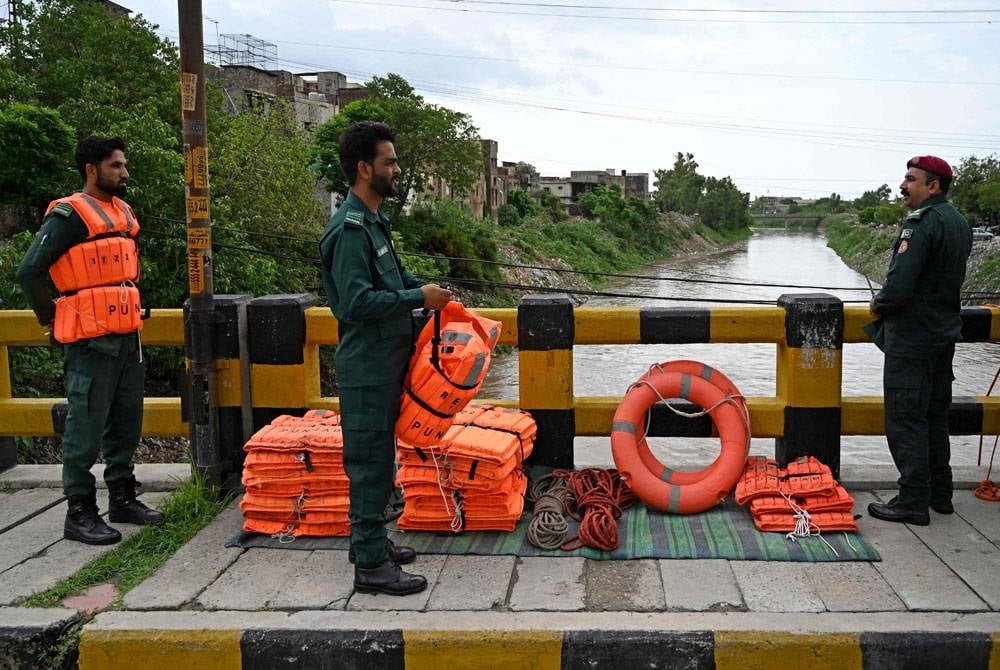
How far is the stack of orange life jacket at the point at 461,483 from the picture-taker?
14.0 ft

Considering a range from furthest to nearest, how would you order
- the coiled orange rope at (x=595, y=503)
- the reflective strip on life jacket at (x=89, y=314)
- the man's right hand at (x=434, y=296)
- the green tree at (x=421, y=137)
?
the green tree at (x=421, y=137), the reflective strip on life jacket at (x=89, y=314), the coiled orange rope at (x=595, y=503), the man's right hand at (x=434, y=296)

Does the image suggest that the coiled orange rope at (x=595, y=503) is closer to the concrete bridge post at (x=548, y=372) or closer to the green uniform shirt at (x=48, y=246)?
the concrete bridge post at (x=548, y=372)

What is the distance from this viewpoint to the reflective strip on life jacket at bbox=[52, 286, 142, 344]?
4.29 meters

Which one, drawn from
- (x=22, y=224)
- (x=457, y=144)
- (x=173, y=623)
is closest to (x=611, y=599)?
(x=173, y=623)

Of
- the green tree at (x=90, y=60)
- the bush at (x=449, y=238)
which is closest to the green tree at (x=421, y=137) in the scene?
the bush at (x=449, y=238)

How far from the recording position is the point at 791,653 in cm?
331

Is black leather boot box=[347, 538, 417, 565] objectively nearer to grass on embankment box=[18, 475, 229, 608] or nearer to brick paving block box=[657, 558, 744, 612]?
grass on embankment box=[18, 475, 229, 608]

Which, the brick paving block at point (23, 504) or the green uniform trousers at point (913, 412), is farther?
the brick paving block at point (23, 504)

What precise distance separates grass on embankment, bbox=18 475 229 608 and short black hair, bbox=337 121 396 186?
197 cm

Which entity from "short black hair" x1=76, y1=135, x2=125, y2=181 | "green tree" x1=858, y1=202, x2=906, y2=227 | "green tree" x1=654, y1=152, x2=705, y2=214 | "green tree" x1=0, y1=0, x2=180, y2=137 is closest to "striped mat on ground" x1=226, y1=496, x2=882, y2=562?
"short black hair" x1=76, y1=135, x2=125, y2=181

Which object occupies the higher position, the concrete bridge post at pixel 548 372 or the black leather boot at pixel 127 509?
the concrete bridge post at pixel 548 372

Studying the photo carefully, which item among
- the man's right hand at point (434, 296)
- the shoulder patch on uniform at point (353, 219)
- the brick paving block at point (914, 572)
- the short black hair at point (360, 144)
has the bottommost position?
the brick paving block at point (914, 572)

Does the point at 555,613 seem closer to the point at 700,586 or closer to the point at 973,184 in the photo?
the point at 700,586

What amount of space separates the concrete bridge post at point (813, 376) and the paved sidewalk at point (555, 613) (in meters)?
0.83
